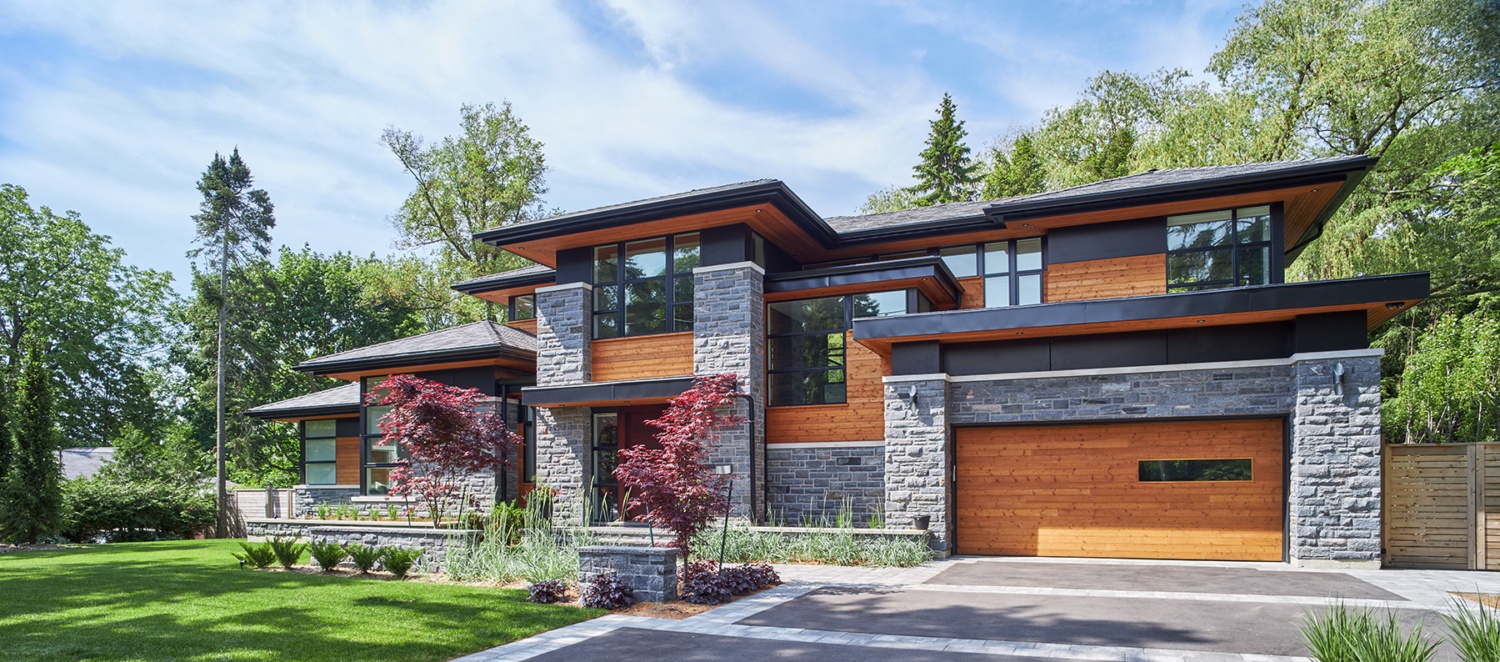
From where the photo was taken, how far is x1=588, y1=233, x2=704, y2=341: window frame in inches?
591

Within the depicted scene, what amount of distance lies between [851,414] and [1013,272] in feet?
13.3

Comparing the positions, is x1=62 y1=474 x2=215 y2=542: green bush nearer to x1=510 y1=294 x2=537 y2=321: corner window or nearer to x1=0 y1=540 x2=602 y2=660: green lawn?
x1=0 y1=540 x2=602 y2=660: green lawn

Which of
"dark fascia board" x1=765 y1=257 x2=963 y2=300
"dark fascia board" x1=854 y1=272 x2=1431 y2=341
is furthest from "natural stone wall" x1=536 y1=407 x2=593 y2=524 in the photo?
"dark fascia board" x1=854 y1=272 x2=1431 y2=341

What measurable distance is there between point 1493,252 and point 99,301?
140 feet

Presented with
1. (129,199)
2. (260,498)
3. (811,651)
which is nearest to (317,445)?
(260,498)

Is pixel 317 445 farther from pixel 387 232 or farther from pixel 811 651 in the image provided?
pixel 811 651

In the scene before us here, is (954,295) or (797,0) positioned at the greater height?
(797,0)

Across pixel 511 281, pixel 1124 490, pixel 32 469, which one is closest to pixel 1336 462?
pixel 1124 490

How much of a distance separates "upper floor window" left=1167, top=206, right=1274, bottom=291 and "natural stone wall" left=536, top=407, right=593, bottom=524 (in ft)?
33.1

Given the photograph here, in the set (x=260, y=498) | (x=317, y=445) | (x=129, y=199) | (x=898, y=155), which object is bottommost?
(x=260, y=498)

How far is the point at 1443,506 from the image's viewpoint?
10.7 m

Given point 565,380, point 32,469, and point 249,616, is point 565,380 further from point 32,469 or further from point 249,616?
point 32,469

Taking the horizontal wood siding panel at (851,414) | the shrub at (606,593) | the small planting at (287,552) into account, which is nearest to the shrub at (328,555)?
the small planting at (287,552)

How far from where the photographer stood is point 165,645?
6.64 metres
